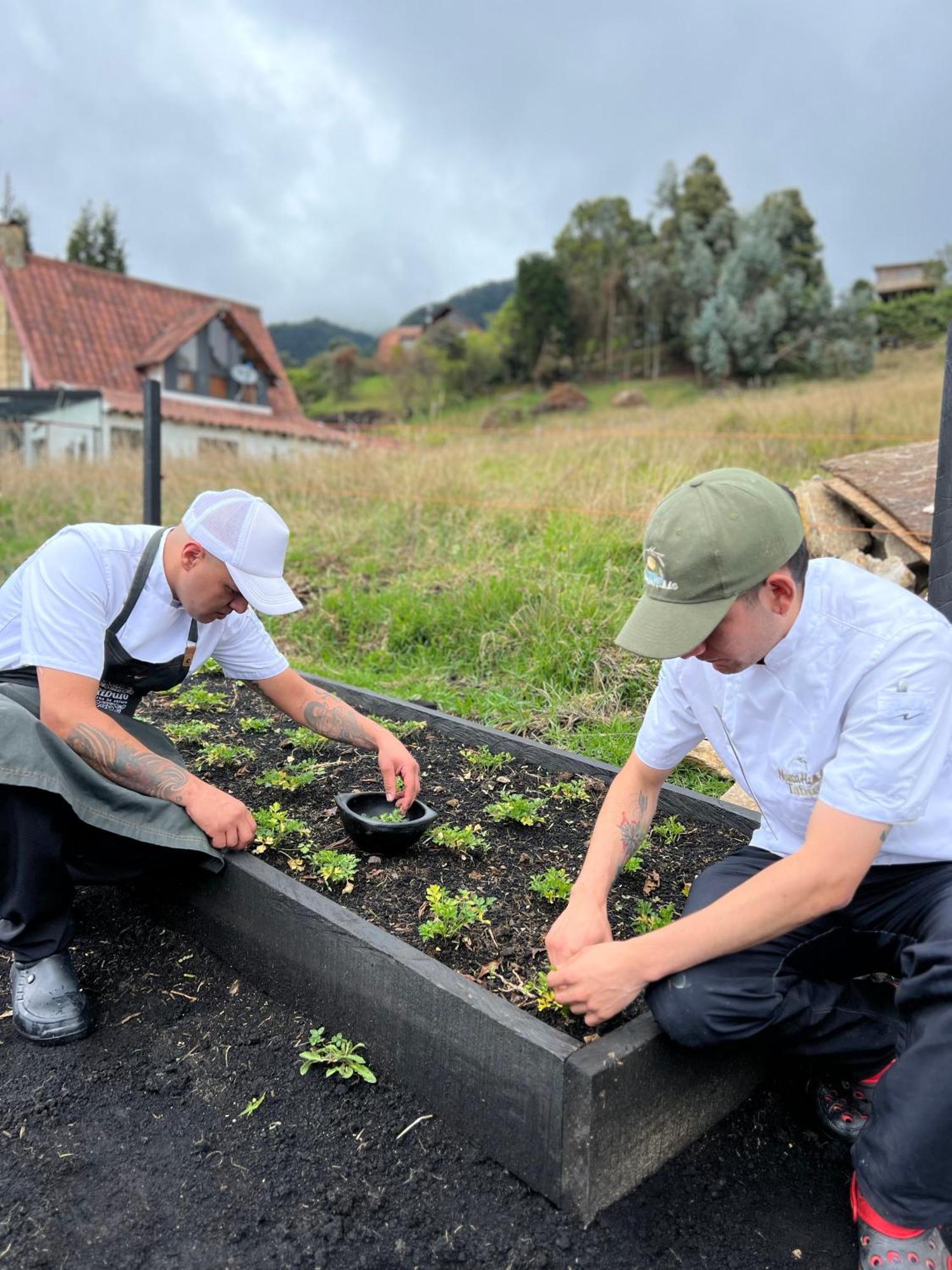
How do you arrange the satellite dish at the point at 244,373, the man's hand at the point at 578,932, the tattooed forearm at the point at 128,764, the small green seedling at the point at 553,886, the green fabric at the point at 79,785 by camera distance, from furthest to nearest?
the satellite dish at the point at 244,373
the small green seedling at the point at 553,886
the tattooed forearm at the point at 128,764
the green fabric at the point at 79,785
the man's hand at the point at 578,932

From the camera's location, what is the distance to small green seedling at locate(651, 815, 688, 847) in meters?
2.81

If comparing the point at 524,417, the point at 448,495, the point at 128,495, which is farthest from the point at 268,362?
the point at 448,495

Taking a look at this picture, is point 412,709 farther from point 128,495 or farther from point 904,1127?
point 128,495

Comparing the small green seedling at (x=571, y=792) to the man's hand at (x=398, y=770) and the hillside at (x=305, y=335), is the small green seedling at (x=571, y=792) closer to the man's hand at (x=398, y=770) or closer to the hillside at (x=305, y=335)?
the man's hand at (x=398, y=770)

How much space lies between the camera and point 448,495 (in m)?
7.17

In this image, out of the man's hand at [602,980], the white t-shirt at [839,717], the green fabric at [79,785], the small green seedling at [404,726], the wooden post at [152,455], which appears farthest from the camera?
the wooden post at [152,455]

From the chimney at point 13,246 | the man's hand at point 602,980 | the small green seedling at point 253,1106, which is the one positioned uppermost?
the chimney at point 13,246

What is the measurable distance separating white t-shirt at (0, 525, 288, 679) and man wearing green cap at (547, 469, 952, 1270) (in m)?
1.31

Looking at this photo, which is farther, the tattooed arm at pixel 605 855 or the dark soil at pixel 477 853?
the dark soil at pixel 477 853

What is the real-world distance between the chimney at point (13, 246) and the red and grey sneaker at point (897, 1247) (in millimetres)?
27553

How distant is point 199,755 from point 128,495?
271 inches

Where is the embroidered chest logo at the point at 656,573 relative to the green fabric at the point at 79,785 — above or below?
above

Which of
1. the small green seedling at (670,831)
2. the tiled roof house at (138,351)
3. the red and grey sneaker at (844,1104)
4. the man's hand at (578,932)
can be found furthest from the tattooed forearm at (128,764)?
the tiled roof house at (138,351)

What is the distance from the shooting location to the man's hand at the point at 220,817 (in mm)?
2307
